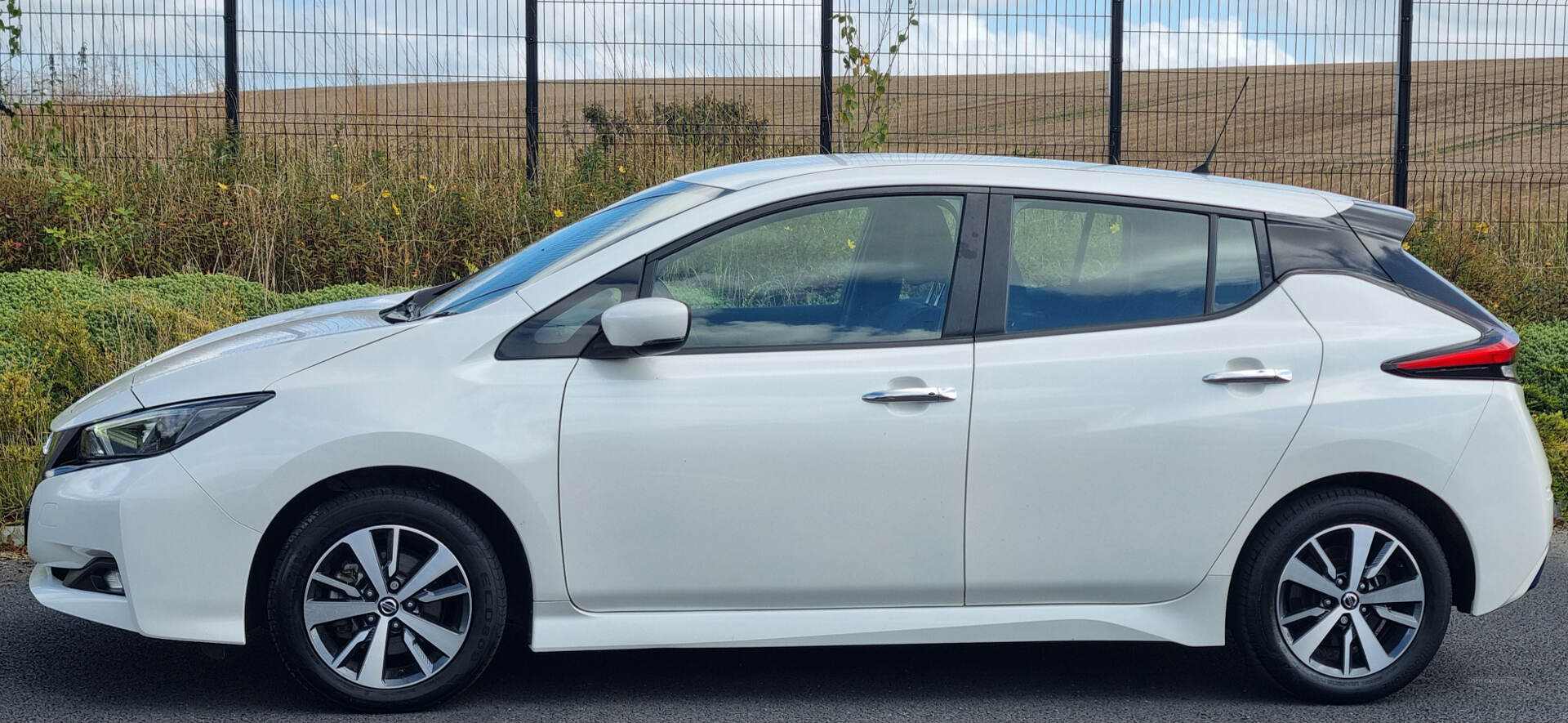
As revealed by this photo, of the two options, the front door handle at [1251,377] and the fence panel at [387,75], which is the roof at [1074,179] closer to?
the front door handle at [1251,377]

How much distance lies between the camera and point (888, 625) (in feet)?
13.2

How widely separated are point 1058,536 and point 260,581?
2.22 metres

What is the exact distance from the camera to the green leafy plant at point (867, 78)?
10930 millimetres

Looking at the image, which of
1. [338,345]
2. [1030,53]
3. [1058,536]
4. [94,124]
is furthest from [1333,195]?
[94,124]

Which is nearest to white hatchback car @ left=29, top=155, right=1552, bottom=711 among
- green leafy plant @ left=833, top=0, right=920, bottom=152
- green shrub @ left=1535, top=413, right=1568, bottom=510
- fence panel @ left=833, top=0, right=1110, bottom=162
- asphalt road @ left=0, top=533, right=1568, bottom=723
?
asphalt road @ left=0, top=533, right=1568, bottom=723

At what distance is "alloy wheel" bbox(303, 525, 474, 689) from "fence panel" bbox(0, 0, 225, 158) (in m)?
7.84

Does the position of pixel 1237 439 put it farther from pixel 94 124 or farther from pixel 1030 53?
pixel 94 124

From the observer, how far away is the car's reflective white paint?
12.6ft

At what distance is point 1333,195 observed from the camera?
15.0 ft

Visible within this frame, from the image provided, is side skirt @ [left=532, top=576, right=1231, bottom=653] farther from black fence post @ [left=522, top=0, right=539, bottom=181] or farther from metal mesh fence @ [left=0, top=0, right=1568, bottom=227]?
black fence post @ [left=522, top=0, right=539, bottom=181]

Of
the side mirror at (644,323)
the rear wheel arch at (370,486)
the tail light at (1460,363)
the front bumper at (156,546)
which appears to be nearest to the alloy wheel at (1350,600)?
the tail light at (1460,363)

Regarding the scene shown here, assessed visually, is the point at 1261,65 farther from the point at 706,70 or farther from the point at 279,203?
the point at 279,203

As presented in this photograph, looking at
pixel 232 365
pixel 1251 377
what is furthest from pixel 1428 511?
pixel 232 365

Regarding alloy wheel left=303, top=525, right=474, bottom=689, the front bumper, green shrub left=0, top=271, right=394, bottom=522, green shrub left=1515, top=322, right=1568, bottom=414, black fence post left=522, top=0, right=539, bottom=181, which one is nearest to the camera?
the front bumper
